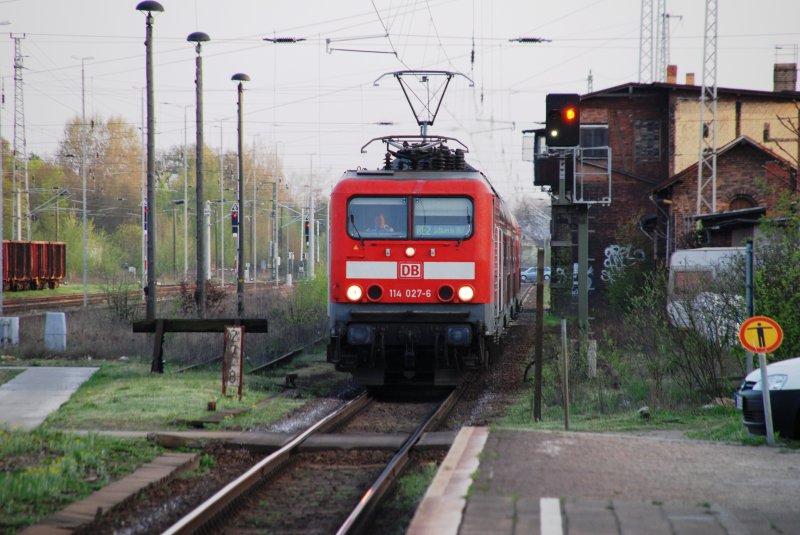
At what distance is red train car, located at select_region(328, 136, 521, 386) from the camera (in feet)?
47.3

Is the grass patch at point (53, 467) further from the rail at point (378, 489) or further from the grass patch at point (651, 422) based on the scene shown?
the grass patch at point (651, 422)

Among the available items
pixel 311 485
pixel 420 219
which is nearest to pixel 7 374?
pixel 420 219

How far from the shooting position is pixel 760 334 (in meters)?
9.88

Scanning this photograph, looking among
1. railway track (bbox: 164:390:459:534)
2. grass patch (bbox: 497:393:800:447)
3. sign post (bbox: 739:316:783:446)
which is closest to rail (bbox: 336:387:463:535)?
railway track (bbox: 164:390:459:534)

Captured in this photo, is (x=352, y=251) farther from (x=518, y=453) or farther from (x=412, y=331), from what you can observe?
(x=518, y=453)

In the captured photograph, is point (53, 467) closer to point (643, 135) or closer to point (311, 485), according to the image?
point (311, 485)

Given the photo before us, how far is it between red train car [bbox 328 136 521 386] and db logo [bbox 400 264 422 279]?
0.01 m

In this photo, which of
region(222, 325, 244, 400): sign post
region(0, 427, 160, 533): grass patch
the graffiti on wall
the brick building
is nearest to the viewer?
→ region(0, 427, 160, 533): grass patch

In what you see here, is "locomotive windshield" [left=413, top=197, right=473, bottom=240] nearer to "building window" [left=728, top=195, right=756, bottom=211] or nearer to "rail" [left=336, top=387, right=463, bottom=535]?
"rail" [left=336, top=387, right=463, bottom=535]

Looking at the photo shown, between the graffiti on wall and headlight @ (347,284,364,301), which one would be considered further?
the graffiti on wall

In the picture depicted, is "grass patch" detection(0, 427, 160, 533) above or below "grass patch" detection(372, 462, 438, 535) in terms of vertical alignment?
above

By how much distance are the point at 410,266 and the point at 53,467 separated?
715cm

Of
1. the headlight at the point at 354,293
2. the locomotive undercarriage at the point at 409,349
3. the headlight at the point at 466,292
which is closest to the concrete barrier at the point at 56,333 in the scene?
the locomotive undercarriage at the point at 409,349

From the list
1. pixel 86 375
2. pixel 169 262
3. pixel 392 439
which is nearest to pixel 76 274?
pixel 169 262
